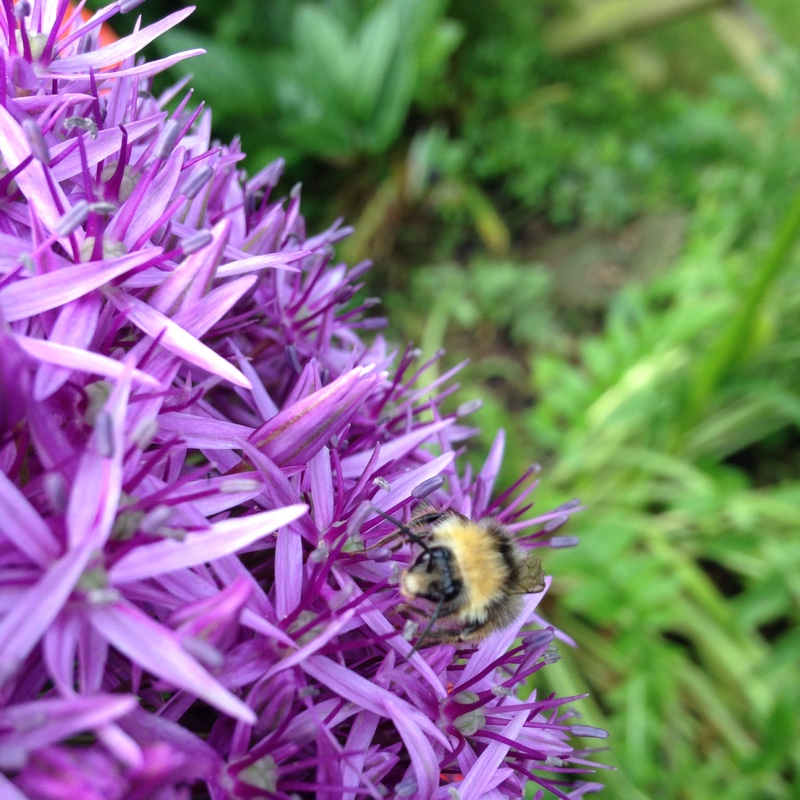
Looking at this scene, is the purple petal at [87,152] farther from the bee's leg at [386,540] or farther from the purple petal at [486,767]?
the purple petal at [486,767]

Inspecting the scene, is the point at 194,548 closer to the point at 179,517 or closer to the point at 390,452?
the point at 179,517

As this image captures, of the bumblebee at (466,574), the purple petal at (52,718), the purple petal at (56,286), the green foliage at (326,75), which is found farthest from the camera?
the green foliage at (326,75)

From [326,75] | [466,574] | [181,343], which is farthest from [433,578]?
[326,75]

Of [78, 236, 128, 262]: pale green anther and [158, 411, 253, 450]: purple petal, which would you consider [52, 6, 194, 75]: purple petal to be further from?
[158, 411, 253, 450]: purple petal

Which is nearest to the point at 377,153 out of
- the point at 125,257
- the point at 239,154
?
the point at 239,154

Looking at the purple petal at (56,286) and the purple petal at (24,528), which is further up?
the purple petal at (56,286)

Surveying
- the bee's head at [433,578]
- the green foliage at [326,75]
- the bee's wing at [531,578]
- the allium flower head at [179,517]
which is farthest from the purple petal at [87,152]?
the green foliage at [326,75]

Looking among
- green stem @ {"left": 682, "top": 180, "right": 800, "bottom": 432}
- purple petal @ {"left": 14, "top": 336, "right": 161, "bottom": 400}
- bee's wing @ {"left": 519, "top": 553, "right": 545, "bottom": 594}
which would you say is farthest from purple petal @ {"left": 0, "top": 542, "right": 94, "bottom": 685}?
green stem @ {"left": 682, "top": 180, "right": 800, "bottom": 432}
